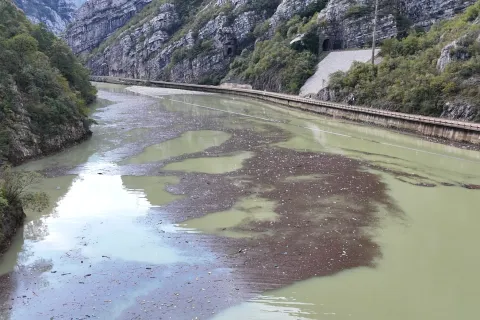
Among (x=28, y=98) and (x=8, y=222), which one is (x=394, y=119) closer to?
(x=28, y=98)

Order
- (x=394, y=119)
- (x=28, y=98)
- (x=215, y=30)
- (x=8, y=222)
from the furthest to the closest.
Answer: (x=215, y=30) < (x=394, y=119) < (x=28, y=98) < (x=8, y=222)

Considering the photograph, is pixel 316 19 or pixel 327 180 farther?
pixel 316 19

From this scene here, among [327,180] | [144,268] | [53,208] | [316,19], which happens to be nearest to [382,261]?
[144,268]

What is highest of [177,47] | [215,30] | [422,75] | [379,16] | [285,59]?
[379,16]

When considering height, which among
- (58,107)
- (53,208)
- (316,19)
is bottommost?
(53,208)

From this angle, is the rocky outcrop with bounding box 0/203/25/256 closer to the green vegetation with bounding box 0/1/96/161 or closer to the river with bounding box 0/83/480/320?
the river with bounding box 0/83/480/320

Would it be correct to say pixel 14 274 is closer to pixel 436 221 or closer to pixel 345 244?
pixel 345 244

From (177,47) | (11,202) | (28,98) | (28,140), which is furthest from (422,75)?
(177,47)
